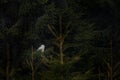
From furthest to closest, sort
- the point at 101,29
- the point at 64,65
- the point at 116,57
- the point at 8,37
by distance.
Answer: the point at 101,29 < the point at 8,37 < the point at 116,57 < the point at 64,65

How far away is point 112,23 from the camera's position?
677 inches

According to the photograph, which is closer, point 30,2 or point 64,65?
point 64,65

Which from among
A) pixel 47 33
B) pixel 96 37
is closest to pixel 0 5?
pixel 47 33

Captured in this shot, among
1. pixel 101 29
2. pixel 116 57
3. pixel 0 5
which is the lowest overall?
pixel 116 57

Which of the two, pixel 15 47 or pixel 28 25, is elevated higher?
pixel 28 25

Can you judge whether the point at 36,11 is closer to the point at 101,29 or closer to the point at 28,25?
the point at 28,25

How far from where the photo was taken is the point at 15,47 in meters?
15.6

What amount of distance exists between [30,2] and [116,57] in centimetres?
444

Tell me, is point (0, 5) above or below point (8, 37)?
above

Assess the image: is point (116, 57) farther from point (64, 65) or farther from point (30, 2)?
point (64, 65)

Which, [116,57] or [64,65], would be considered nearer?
[64,65]

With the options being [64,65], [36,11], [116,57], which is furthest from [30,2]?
[64,65]

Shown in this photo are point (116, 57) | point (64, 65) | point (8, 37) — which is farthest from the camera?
point (8, 37)

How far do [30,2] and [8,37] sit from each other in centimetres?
180
